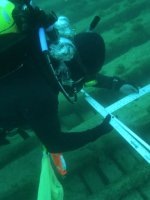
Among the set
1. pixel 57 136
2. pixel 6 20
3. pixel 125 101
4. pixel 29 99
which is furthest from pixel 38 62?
pixel 125 101

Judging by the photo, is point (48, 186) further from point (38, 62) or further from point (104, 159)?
point (38, 62)

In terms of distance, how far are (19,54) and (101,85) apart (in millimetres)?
1842

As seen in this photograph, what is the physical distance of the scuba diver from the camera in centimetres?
251

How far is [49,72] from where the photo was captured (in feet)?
8.41

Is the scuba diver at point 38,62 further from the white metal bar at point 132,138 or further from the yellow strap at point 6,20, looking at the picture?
the white metal bar at point 132,138

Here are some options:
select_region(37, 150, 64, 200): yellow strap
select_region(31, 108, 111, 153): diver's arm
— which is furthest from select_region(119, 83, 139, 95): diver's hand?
select_region(37, 150, 64, 200): yellow strap

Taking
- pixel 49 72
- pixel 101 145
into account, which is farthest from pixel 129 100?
pixel 49 72

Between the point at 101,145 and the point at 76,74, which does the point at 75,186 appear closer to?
the point at 101,145

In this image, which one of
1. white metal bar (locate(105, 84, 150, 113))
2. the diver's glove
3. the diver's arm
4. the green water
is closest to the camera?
the diver's arm

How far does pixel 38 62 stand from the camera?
2.60m

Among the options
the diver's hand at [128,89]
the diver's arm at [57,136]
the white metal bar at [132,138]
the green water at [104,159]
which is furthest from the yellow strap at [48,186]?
the diver's hand at [128,89]

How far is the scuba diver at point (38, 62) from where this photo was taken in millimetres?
2512

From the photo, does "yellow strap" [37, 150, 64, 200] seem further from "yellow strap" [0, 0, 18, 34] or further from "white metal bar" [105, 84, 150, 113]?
A: "yellow strap" [0, 0, 18, 34]

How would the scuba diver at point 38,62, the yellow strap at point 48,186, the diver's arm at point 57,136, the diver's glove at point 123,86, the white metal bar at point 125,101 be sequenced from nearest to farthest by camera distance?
1. the scuba diver at point 38,62
2. the diver's arm at point 57,136
3. the yellow strap at point 48,186
4. the diver's glove at point 123,86
5. the white metal bar at point 125,101
